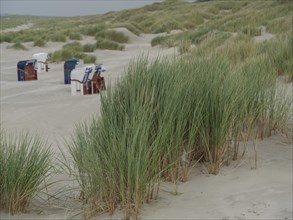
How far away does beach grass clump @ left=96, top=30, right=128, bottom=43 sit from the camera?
24.2 meters

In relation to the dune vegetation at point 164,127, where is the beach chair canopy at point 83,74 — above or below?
below

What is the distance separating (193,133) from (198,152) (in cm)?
30

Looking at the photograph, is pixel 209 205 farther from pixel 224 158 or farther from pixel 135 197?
pixel 224 158

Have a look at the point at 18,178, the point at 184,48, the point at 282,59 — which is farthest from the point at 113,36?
the point at 18,178

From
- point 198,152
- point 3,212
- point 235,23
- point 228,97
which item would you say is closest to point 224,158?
point 198,152

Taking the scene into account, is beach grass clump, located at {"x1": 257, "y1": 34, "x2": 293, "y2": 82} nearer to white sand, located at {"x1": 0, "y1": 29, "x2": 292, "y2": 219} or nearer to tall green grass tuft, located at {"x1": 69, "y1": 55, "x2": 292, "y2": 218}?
tall green grass tuft, located at {"x1": 69, "y1": 55, "x2": 292, "y2": 218}

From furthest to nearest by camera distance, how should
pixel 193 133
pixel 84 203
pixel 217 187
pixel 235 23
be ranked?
pixel 235 23 < pixel 193 133 < pixel 217 187 < pixel 84 203

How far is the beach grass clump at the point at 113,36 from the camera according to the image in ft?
79.4

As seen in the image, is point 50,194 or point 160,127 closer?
point 160,127

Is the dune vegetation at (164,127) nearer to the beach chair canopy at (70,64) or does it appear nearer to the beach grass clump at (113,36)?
the beach chair canopy at (70,64)

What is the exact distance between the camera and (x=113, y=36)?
24.4 meters

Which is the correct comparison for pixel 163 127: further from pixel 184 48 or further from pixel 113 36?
pixel 113 36

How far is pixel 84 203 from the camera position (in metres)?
3.09

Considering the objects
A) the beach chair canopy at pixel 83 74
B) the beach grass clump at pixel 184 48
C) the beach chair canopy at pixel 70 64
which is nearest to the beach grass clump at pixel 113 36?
the beach grass clump at pixel 184 48
